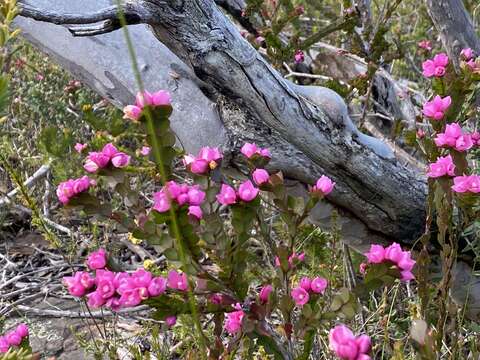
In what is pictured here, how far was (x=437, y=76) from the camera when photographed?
196 centimetres

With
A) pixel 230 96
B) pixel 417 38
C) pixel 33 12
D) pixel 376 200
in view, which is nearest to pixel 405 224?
pixel 376 200

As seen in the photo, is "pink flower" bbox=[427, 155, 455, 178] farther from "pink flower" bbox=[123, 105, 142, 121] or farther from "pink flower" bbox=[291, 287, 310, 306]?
"pink flower" bbox=[123, 105, 142, 121]

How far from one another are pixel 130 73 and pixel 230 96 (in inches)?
16.9

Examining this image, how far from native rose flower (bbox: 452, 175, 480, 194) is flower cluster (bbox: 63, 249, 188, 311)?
2.32ft

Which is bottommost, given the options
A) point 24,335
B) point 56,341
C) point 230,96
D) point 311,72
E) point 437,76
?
point 56,341

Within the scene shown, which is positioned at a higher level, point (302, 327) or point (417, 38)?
point (302, 327)

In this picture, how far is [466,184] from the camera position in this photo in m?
1.53

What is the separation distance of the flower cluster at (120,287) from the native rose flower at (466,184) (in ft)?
2.32

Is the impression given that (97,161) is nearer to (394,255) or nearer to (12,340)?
(12,340)

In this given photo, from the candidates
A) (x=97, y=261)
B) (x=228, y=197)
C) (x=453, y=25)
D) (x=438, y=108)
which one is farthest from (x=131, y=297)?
(x=453, y=25)

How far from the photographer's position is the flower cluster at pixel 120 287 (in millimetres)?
1248

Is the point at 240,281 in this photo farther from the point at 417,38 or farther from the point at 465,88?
the point at 417,38

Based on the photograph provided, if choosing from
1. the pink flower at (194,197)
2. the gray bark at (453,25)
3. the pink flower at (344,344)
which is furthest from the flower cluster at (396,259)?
the gray bark at (453,25)

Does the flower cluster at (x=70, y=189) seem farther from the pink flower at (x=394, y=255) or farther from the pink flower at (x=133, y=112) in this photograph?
the pink flower at (x=394, y=255)
